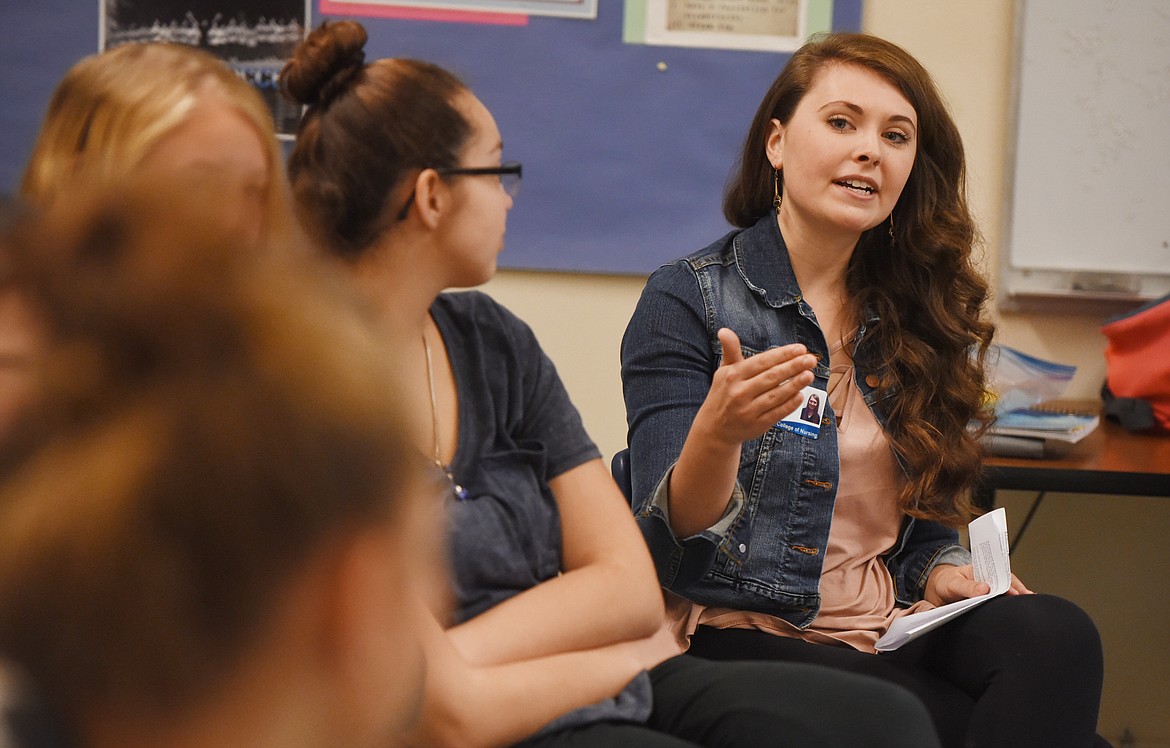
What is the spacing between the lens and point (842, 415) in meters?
1.71

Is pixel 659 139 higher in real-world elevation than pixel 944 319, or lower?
higher

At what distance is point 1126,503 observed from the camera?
276 cm

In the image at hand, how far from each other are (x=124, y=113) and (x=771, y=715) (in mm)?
932

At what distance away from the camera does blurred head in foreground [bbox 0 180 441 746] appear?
1.23 ft

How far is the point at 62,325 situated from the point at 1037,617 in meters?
1.36

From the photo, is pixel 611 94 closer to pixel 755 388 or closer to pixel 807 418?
pixel 807 418

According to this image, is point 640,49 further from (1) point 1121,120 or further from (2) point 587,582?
(2) point 587,582

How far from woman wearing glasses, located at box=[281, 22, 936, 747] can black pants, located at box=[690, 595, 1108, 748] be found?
0.29m

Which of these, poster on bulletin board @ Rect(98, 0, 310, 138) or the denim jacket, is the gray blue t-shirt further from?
poster on bulletin board @ Rect(98, 0, 310, 138)

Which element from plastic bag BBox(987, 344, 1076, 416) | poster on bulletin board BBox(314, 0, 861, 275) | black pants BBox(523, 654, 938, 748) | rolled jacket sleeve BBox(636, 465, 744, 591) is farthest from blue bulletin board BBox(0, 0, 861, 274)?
black pants BBox(523, 654, 938, 748)

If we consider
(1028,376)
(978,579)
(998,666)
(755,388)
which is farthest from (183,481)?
(1028,376)

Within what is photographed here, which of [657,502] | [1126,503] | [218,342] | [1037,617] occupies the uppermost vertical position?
[218,342]

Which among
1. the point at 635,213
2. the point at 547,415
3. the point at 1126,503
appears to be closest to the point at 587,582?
the point at 547,415

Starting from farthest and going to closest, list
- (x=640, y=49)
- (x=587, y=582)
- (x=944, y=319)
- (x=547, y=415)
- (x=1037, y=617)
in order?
(x=640, y=49) → (x=944, y=319) → (x=1037, y=617) → (x=547, y=415) → (x=587, y=582)
